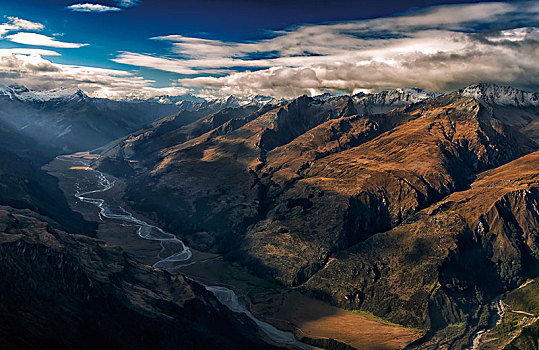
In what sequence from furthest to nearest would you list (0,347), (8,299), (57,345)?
(8,299) < (57,345) < (0,347)

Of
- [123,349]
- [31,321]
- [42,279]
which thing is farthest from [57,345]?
[42,279]

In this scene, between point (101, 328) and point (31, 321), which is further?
point (101, 328)

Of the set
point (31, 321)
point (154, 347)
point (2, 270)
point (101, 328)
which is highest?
point (2, 270)

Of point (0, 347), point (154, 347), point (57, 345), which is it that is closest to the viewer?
point (0, 347)

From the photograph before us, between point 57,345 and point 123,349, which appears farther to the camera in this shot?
point 123,349

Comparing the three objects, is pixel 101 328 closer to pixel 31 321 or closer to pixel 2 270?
pixel 31 321

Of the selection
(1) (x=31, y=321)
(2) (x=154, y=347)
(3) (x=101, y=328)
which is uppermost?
(1) (x=31, y=321)

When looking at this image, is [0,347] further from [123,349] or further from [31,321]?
[123,349]

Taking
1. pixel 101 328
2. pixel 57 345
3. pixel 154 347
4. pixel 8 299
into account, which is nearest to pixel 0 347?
pixel 57 345

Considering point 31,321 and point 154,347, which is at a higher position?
point 31,321
